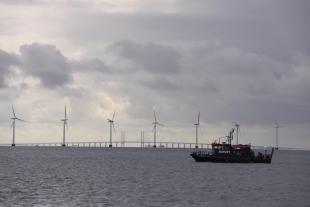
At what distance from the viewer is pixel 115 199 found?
106m

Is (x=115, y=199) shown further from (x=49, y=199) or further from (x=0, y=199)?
(x=0, y=199)

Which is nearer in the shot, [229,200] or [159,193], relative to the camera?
[229,200]

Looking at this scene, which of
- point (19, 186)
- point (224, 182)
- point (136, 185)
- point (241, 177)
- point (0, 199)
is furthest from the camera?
point (241, 177)

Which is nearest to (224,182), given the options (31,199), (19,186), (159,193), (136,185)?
(136,185)

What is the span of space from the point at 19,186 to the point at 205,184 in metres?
39.8

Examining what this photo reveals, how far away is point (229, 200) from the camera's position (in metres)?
109

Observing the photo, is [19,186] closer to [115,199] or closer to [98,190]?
[98,190]

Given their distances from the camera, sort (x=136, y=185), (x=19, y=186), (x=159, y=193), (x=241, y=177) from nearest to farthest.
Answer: (x=159, y=193), (x=19, y=186), (x=136, y=185), (x=241, y=177)

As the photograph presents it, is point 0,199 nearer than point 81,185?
Yes

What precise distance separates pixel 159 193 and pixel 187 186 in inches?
703

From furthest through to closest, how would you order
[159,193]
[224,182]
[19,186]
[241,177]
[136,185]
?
[241,177] → [224,182] → [136,185] → [19,186] → [159,193]

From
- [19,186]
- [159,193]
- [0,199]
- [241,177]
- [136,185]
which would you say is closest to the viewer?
[0,199]

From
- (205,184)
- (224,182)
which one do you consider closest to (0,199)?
(205,184)

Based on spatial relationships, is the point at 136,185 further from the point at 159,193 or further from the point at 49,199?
the point at 49,199
